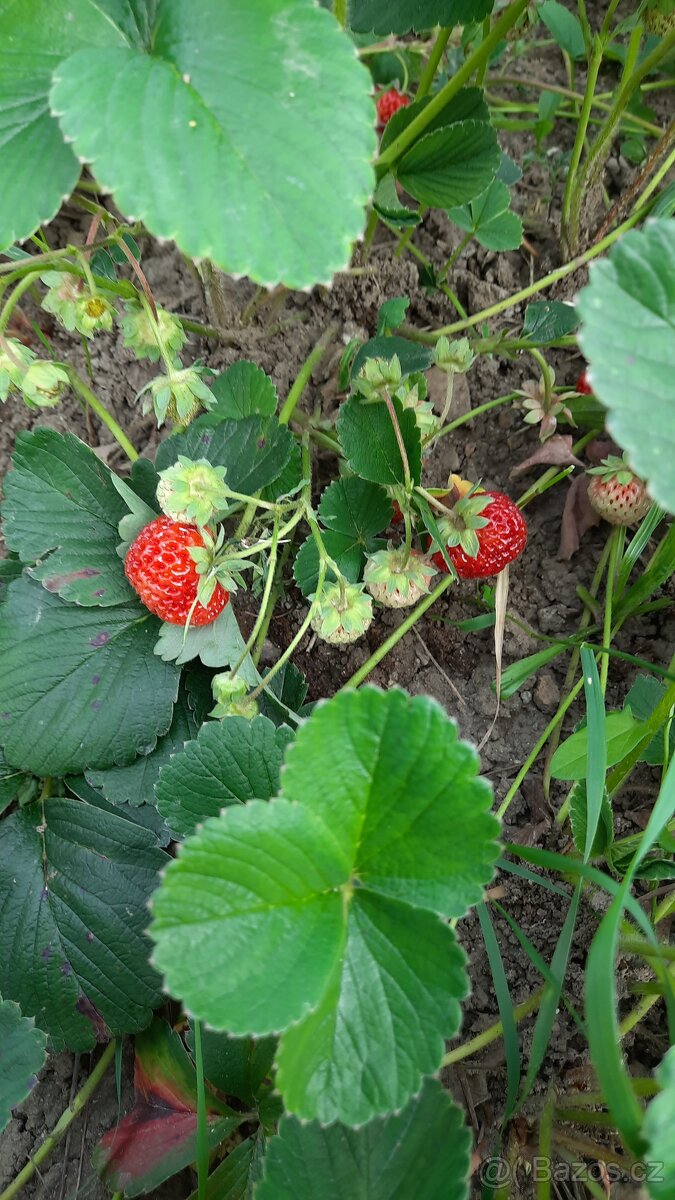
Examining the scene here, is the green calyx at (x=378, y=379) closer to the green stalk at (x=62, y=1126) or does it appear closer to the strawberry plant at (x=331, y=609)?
the strawberry plant at (x=331, y=609)

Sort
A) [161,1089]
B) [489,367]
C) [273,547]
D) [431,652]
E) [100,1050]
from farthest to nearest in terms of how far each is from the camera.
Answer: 1. [489,367]
2. [431,652]
3. [100,1050]
4. [161,1089]
5. [273,547]

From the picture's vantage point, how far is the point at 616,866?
95 cm

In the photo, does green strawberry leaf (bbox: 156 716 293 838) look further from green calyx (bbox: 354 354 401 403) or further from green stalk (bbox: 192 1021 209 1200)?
green calyx (bbox: 354 354 401 403)

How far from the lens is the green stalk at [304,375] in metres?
1.10

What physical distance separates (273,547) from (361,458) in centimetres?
17

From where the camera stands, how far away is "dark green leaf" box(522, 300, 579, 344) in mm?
1159

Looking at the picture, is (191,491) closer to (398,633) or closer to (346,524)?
(346,524)

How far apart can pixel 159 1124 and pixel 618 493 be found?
1003 millimetres

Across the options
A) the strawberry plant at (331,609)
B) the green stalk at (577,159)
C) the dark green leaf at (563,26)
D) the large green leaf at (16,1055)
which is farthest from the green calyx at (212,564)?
the dark green leaf at (563,26)

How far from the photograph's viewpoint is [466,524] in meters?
0.99

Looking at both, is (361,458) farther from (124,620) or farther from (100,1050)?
(100,1050)

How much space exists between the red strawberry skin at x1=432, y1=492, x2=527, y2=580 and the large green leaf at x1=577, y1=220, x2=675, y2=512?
0.45 meters

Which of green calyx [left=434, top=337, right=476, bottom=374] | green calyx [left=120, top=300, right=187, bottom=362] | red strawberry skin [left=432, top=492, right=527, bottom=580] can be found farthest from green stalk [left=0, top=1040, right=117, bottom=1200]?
green calyx [left=434, top=337, right=476, bottom=374]

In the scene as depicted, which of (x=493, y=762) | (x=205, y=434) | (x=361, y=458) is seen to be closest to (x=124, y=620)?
(x=205, y=434)
